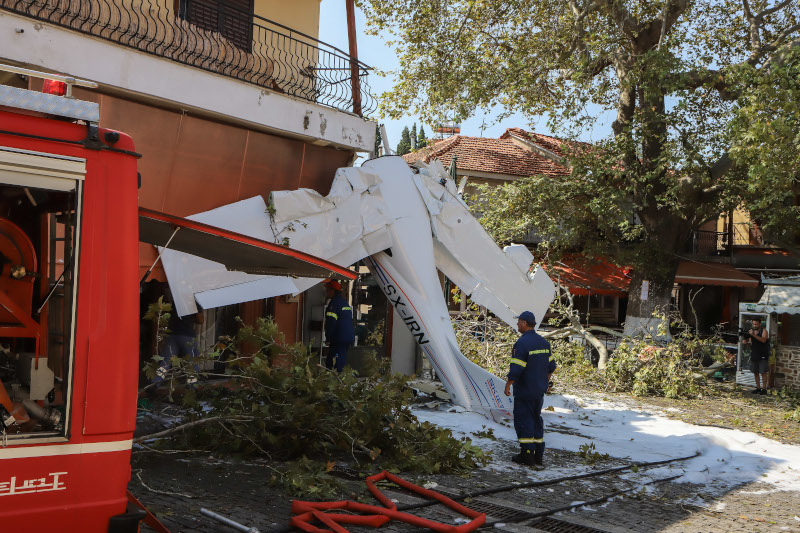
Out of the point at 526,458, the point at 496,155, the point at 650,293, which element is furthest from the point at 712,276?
the point at 526,458

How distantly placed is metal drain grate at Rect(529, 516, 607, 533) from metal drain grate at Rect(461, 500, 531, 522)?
0.15m

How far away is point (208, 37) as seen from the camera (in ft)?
40.0

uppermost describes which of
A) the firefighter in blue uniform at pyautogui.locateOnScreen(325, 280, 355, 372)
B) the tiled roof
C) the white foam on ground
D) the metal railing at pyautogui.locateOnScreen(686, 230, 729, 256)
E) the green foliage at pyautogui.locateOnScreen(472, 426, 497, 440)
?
the tiled roof

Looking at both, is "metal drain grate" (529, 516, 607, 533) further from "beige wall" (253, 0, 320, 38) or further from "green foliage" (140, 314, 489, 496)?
"beige wall" (253, 0, 320, 38)

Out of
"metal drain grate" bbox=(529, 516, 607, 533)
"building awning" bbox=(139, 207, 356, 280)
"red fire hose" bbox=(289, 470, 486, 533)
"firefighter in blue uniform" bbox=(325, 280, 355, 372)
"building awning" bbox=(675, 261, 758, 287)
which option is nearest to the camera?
"building awning" bbox=(139, 207, 356, 280)

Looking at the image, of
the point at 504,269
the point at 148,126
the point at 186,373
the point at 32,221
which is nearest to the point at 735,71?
the point at 504,269

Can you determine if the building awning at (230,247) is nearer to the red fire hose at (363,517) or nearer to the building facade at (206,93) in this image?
the red fire hose at (363,517)

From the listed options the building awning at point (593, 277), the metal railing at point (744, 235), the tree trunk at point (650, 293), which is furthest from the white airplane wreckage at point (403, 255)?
the metal railing at point (744, 235)

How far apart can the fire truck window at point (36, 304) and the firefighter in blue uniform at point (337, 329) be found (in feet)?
24.7

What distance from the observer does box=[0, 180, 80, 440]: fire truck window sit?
3719 mm

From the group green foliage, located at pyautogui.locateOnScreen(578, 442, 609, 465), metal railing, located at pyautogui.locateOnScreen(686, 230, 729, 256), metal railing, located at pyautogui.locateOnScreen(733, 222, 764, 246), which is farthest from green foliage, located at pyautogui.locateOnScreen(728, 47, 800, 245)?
metal railing, located at pyautogui.locateOnScreen(733, 222, 764, 246)

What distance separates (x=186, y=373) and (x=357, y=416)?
1.74 metres

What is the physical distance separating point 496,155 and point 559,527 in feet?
98.0

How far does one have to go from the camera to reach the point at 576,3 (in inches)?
822
